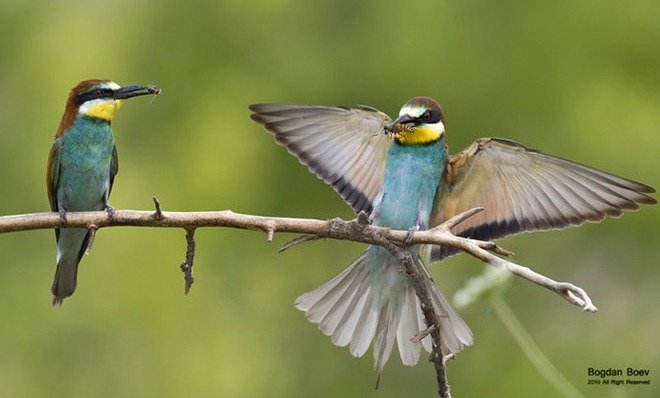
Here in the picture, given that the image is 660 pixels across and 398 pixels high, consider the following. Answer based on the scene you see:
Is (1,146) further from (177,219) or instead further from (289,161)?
(177,219)

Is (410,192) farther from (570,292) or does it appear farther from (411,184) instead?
(570,292)

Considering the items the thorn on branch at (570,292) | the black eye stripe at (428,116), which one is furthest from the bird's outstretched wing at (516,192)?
the thorn on branch at (570,292)

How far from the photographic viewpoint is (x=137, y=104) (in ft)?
18.8

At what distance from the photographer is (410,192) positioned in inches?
125

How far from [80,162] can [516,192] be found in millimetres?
1182

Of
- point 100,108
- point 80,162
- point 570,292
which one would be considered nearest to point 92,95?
point 100,108

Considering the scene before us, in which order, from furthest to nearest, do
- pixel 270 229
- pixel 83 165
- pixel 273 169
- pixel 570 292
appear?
pixel 273 169
pixel 83 165
pixel 270 229
pixel 570 292

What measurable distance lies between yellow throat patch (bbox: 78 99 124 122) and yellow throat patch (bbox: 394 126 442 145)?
2.65ft

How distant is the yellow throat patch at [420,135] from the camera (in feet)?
10.5

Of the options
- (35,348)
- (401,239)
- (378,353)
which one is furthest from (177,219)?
(35,348)

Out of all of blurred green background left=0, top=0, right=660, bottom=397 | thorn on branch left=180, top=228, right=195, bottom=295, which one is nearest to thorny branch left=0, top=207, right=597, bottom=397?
thorn on branch left=180, top=228, right=195, bottom=295

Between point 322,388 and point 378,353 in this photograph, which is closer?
point 378,353

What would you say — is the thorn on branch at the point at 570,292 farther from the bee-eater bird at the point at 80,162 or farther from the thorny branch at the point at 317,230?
the bee-eater bird at the point at 80,162

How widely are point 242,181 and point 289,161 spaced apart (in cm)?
37
